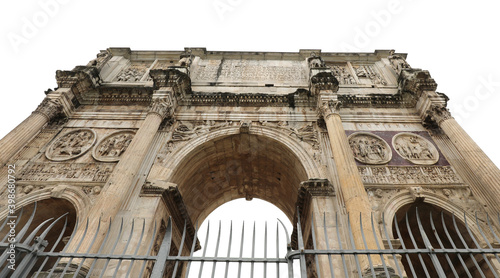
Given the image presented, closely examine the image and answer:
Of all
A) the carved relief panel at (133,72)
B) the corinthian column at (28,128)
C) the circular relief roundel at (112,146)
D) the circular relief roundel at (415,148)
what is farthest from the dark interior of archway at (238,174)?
the carved relief panel at (133,72)

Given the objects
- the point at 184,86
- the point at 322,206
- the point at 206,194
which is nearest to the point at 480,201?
the point at 322,206

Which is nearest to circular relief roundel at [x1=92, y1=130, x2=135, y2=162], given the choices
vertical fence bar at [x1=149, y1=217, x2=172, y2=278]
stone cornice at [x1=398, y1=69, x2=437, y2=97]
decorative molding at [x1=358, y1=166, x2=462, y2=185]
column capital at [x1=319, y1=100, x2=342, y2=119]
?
vertical fence bar at [x1=149, y1=217, x2=172, y2=278]

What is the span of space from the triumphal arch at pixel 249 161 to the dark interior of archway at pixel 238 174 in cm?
6

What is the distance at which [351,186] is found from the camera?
22.4 feet

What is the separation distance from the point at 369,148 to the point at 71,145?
1058cm

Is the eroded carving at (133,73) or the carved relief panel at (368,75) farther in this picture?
the eroded carving at (133,73)

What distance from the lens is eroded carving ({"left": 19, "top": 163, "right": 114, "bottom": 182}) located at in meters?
8.32

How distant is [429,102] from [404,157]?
2536 mm

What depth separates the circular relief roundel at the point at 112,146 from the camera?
9.02 meters

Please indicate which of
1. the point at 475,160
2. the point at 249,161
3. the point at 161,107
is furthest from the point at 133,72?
the point at 475,160

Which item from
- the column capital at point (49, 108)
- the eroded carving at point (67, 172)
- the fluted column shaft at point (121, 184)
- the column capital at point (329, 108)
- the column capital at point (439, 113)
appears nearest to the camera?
the fluted column shaft at point (121, 184)

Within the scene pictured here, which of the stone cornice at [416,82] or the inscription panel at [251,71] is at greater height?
the inscription panel at [251,71]

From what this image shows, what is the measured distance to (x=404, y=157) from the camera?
8.87 m

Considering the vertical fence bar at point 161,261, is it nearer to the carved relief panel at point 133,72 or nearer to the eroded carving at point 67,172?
the eroded carving at point 67,172
